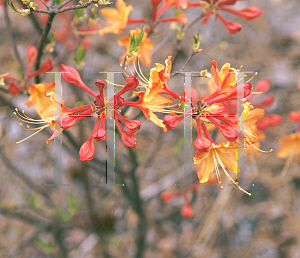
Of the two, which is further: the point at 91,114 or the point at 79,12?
the point at 79,12

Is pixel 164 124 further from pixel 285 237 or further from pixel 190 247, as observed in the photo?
pixel 285 237

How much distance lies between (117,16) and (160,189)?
2316 millimetres

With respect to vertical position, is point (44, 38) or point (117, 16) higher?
point (117, 16)

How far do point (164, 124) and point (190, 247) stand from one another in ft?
9.29

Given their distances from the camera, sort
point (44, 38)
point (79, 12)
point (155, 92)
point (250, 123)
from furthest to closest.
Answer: point (79, 12)
point (44, 38)
point (250, 123)
point (155, 92)

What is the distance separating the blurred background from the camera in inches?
136

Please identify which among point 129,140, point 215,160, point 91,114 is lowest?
point 215,160

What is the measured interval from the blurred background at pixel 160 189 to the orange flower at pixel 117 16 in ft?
3.78

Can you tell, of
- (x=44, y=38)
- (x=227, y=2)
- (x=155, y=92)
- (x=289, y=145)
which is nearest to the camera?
(x=155, y=92)

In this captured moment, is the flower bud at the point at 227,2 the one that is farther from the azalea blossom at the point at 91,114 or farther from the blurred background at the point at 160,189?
the blurred background at the point at 160,189

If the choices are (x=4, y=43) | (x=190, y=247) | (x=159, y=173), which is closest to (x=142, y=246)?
(x=190, y=247)

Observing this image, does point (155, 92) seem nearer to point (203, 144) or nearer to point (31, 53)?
point (203, 144)

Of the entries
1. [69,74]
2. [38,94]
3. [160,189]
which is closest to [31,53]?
[38,94]

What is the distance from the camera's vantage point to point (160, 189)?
11.8ft
